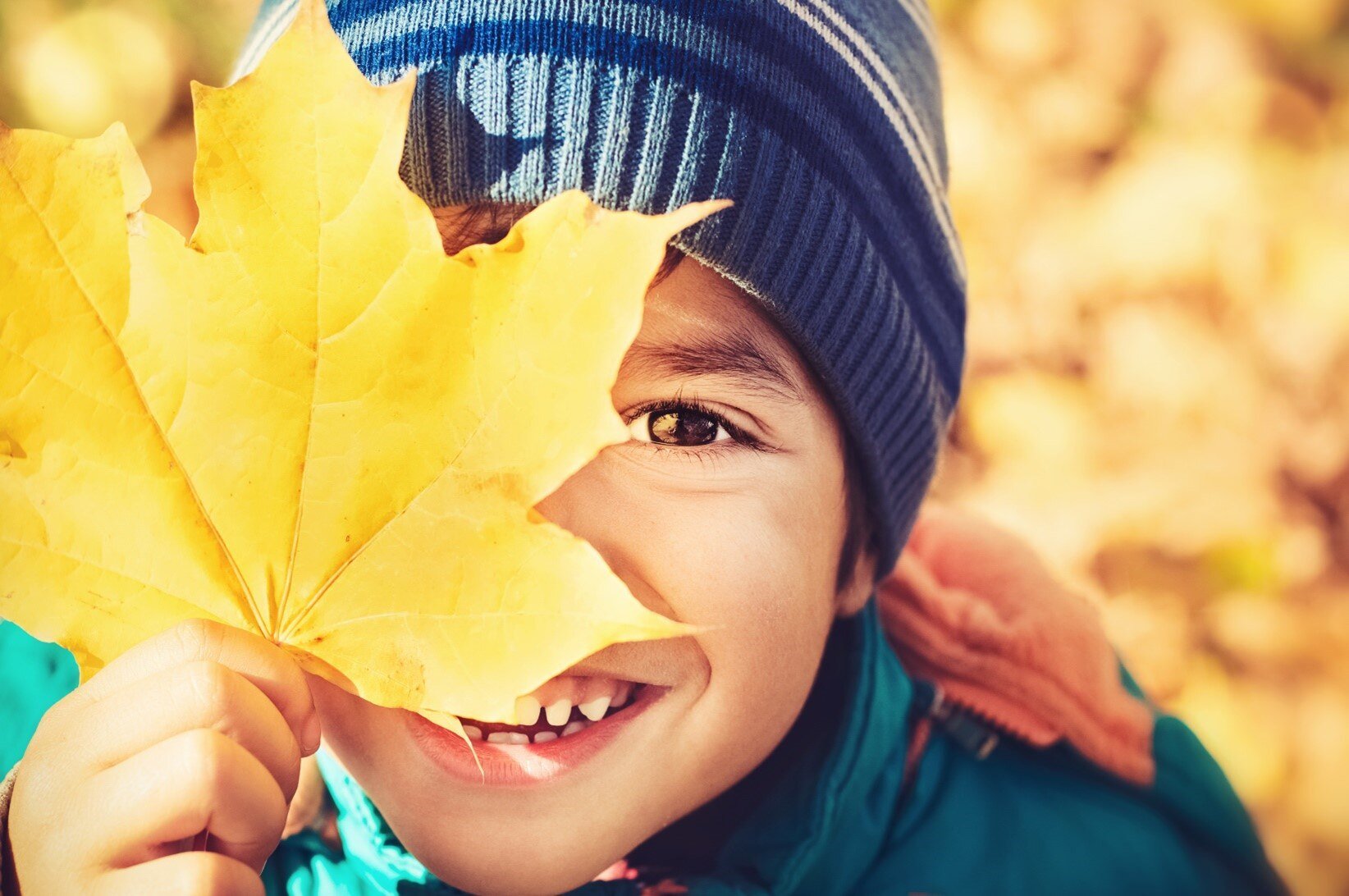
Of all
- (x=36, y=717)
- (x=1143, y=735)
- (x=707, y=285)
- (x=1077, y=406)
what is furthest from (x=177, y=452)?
(x=1077, y=406)

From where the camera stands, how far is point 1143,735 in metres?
1.33

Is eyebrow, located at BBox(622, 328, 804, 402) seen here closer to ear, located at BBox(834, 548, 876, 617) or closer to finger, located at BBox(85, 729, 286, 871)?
ear, located at BBox(834, 548, 876, 617)

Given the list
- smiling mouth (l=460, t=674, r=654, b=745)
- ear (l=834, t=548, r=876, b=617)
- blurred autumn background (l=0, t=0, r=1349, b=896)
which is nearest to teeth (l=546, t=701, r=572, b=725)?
smiling mouth (l=460, t=674, r=654, b=745)

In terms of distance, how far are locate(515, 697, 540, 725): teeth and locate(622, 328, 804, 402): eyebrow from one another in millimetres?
263

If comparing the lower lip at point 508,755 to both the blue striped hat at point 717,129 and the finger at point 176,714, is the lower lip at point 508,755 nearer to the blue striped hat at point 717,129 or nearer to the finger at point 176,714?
the finger at point 176,714

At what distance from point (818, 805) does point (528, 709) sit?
45 centimetres

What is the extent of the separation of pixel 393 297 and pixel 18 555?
0.26m

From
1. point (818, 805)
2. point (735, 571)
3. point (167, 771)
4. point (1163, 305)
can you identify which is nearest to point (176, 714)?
point (167, 771)

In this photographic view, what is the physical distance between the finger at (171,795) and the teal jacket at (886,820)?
0.42m

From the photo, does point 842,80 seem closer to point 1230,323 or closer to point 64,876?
point 64,876

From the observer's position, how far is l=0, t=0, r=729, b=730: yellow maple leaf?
60 centimetres

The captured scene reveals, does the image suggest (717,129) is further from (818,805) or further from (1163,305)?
(1163,305)

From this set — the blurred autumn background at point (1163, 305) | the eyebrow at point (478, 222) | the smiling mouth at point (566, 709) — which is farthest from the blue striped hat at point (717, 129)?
the blurred autumn background at point (1163, 305)

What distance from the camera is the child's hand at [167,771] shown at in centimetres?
60
